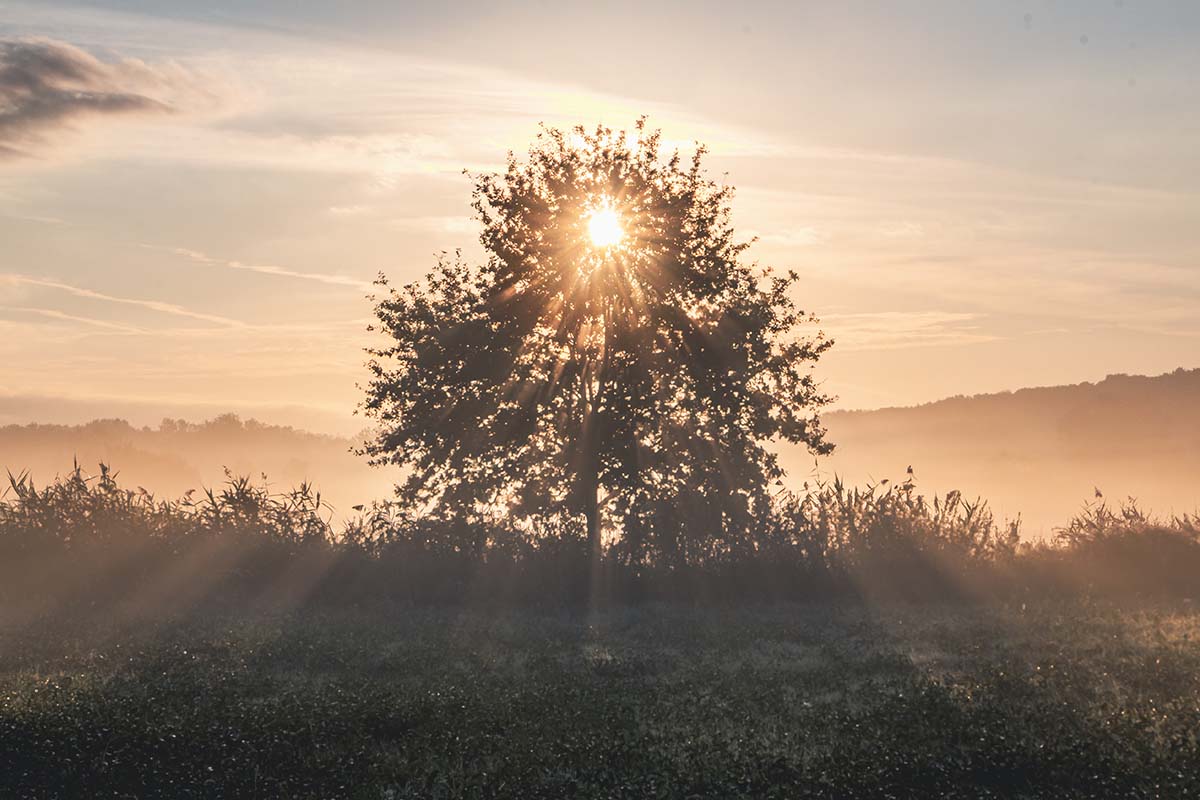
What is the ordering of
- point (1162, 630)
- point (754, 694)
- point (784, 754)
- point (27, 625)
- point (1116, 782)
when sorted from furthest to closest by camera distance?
1. point (27, 625)
2. point (1162, 630)
3. point (754, 694)
4. point (784, 754)
5. point (1116, 782)

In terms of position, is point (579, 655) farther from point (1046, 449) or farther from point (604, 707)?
point (1046, 449)

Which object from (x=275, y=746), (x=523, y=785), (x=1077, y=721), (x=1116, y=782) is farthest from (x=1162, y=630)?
(x=275, y=746)

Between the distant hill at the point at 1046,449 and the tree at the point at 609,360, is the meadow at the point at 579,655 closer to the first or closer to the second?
the tree at the point at 609,360

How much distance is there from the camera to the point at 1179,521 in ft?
89.7

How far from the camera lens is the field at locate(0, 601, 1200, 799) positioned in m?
10.9

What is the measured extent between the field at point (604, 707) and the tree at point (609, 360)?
6.93m

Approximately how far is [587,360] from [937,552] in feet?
31.2

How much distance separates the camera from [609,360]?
2762cm

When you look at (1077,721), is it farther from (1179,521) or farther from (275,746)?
(1179,521)

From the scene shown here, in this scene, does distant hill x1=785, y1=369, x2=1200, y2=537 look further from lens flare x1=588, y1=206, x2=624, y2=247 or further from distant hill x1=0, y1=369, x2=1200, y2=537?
lens flare x1=588, y1=206, x2=624, y2=247

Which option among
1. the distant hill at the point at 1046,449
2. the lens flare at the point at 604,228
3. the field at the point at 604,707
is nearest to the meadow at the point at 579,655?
the field at the point at 604,707

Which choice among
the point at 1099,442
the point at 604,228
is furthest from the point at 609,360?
the point at 1099,442

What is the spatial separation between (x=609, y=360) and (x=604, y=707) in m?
14.5

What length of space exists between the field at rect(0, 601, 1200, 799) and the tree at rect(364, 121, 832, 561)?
6932 millimetres
